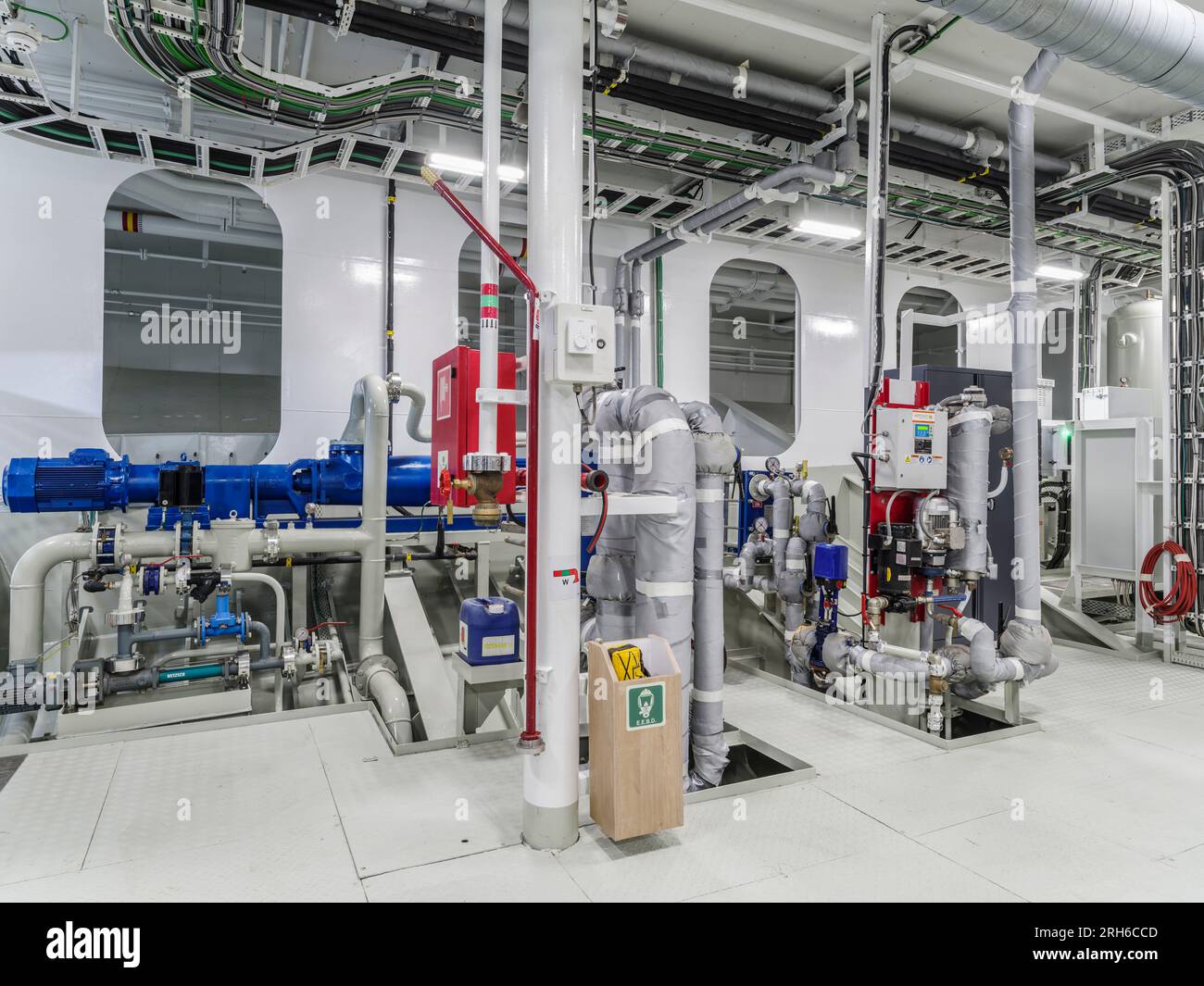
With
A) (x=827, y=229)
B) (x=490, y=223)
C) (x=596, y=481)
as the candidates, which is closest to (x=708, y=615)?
(x=596, y=481)

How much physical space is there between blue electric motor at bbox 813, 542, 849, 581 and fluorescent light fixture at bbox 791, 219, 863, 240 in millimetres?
3503

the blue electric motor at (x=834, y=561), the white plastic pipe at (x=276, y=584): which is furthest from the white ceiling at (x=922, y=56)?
the white plastic pipe at (x=276, y=584)

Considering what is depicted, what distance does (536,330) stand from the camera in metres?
2.51

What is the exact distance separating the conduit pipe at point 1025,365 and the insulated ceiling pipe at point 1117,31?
4.39 ft

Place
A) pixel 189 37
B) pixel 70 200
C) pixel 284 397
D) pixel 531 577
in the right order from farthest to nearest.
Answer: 1. pixel 284 397
2. pixel 70 200
3. pixel 189 37
4. pixel 531 577

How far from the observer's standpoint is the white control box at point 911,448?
398 centimetres

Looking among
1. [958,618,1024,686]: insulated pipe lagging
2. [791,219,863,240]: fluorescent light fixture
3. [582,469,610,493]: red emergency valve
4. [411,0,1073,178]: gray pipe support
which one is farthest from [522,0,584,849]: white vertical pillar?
[791,219,863,240]: fluorescent light fixture

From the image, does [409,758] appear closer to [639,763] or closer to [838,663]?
[639,763]

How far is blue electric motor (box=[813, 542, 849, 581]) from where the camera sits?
431 centimetres

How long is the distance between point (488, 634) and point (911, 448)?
100.0 inches

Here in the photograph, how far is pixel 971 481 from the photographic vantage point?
4184mm

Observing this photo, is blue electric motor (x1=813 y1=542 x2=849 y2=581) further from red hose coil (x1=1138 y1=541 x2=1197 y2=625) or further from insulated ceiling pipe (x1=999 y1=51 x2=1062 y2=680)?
red hose coil (x1=1138 y1=541 x2=1197 y2=625)
